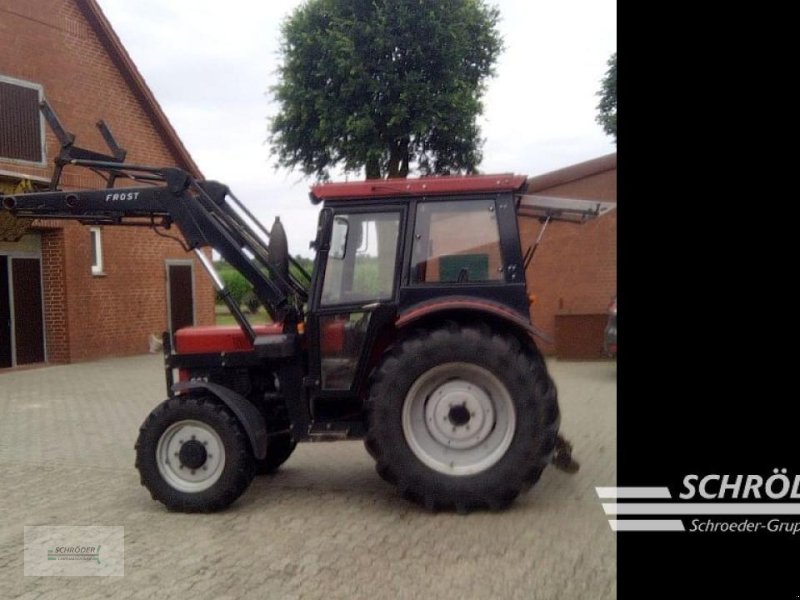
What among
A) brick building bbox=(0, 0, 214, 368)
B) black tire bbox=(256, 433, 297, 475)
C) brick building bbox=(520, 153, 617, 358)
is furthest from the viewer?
brick building bbox=(520, 153, 617, 358)

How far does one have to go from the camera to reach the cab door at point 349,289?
5371 millimetres

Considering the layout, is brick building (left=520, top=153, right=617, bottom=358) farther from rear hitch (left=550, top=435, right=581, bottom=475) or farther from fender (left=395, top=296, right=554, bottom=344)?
fender (left=395, top=296, right=554, bottom=344)

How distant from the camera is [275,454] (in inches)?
250

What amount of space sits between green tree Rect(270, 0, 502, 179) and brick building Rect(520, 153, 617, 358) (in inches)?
194

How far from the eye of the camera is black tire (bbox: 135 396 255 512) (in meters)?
5.26

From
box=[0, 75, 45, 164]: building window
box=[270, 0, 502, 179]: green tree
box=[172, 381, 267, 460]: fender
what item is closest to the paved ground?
box=[172, 381, 267, 460]: fender

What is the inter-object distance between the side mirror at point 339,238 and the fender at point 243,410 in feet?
3.93

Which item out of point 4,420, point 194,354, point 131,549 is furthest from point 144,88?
point 131,549

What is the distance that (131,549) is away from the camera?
4691 millimetres

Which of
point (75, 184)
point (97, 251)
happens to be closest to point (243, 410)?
point (75, 184)
